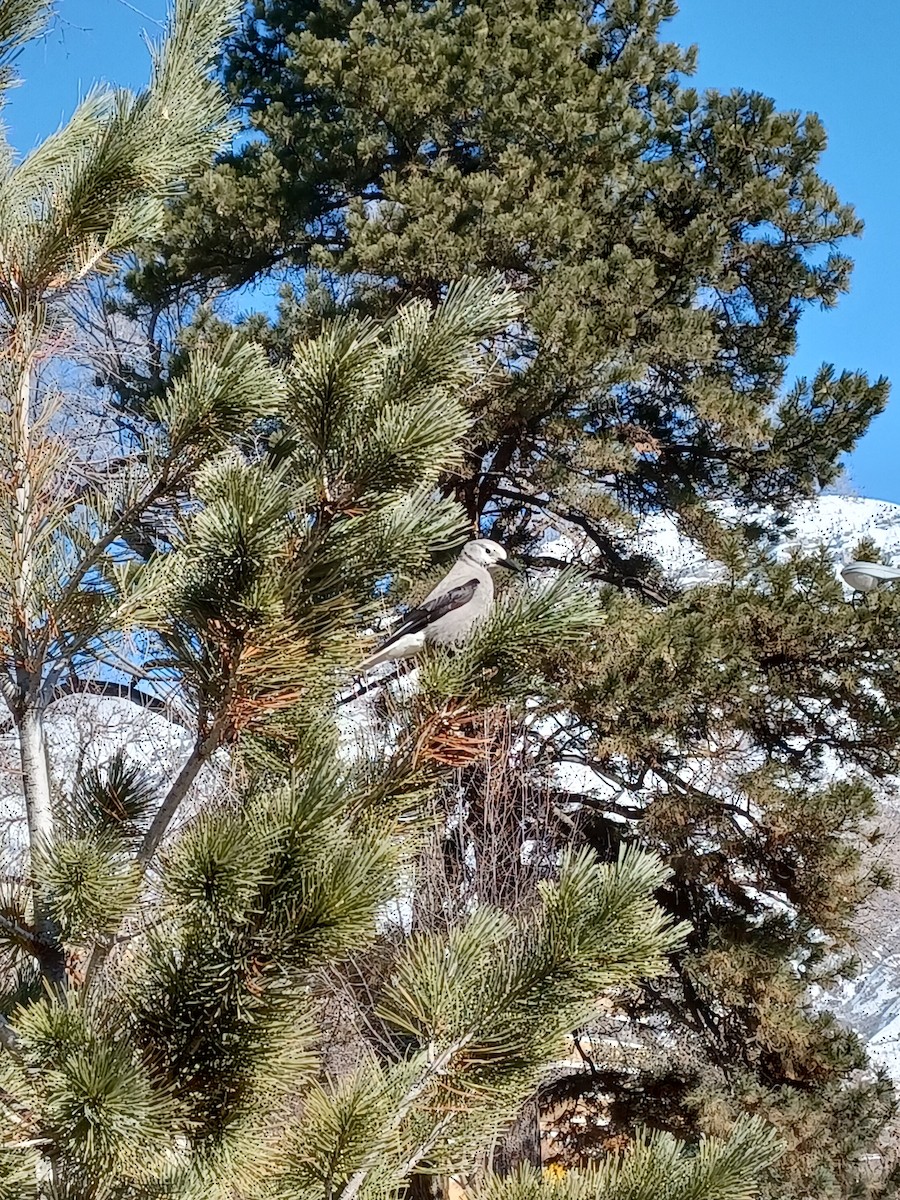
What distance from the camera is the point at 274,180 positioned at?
795 cm

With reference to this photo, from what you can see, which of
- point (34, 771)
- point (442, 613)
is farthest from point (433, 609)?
point (34, 771)

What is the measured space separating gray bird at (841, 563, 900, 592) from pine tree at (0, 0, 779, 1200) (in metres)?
3.68

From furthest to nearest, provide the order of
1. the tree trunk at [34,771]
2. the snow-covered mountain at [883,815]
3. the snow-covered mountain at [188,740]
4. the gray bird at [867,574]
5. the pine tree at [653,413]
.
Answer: the snow-covered mountain at [883,815], the snow-covered mountain at [188,740], the pine tree at [653,413], the gray bird at [867,574], the tree trunk at [34,771]

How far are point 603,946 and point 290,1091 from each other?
511mm

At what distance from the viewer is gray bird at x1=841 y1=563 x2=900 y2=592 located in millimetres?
5051

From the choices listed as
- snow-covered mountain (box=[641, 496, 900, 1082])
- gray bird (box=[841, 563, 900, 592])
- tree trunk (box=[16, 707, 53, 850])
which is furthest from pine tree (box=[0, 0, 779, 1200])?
snow-covered mountain (box=[641, 496, 900, 1082])

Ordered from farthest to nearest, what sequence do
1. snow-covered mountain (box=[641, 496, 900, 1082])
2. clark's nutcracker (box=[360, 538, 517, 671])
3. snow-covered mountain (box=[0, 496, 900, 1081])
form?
snow-covered mountain (box=[641, 496, 900, 1082])
snow-covered mountain (box=[0, 496, 900, 1081])
clark's nutcracker (box=[360, 538, 517, 671])

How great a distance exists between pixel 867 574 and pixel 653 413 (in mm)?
3292

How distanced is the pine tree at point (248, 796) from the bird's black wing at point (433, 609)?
0.80 meters

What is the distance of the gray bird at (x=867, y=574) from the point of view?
5.05 meters

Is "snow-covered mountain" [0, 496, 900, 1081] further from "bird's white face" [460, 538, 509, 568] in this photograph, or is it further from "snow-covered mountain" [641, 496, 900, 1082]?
"bird's white face" [460, 538, 509, 568]

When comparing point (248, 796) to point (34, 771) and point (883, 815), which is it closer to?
point (34, 771)

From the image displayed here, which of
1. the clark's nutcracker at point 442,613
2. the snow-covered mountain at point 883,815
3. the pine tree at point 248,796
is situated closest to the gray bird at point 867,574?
the snow-covered mountain at point 883,815

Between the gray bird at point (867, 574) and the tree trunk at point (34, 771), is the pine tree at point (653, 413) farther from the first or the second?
the tree trunk at point (34, 771)
